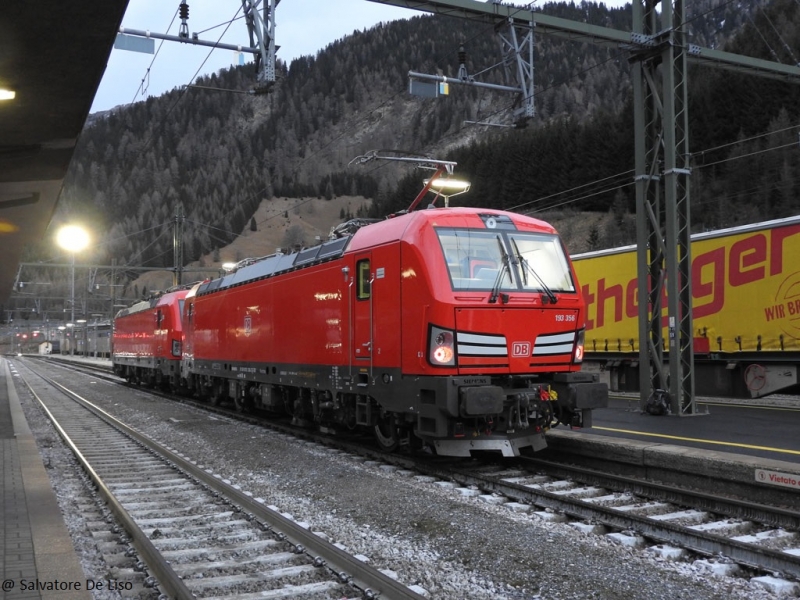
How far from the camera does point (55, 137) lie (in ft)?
26.4

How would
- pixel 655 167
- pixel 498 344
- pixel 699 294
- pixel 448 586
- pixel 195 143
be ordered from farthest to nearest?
pixel 195 143 < pixel 699 294 < pixel 655 167 < pixel 498 344 < pixel 448 586

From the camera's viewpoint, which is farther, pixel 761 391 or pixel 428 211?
pixel 761 391

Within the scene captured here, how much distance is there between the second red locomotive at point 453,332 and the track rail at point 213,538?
2.41m

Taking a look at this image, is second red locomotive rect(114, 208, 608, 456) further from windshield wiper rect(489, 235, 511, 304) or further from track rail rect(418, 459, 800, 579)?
track rail rect(418, 459, 800, 579)

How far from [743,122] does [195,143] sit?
12038cm

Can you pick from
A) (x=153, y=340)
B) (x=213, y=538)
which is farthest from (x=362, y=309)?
(x=153, y=340)

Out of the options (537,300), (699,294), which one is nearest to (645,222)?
(699,294)

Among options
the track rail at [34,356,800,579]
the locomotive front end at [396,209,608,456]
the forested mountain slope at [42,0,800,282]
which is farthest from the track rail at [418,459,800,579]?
the forested mountain slope at [42,0,800,282]

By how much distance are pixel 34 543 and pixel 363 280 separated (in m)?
5.67

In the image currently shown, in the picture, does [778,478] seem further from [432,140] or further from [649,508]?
[432,140]

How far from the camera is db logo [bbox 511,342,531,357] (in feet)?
30.3

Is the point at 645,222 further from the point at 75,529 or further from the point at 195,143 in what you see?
the point at 195,143

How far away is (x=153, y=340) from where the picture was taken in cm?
2673

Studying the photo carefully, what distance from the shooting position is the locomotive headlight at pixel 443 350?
880 centimetres
